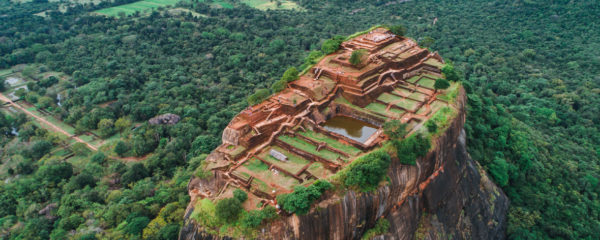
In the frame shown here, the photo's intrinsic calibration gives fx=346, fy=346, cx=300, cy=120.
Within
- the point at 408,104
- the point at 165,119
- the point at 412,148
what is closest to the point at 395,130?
the point at 412,148

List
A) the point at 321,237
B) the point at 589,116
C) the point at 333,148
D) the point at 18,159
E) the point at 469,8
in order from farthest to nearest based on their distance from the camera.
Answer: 1. the point at 469,8
2. the point at 589,116
3. the point at 18,159
4. the point at 333,148
5. the point at 321,237

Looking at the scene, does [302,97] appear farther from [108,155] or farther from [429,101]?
[108,155]

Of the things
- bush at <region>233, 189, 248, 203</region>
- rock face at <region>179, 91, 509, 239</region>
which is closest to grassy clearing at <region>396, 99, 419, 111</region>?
rock face at <region>179, 91, 509, 239</region>

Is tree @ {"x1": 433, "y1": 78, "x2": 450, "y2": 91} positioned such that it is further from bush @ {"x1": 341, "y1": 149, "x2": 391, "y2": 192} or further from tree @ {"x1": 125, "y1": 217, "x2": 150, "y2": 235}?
tree @ {"x1": 125, "y1": 217, "x2": 150, "y2": 235}

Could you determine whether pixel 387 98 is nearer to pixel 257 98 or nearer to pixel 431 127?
pixel 431 127

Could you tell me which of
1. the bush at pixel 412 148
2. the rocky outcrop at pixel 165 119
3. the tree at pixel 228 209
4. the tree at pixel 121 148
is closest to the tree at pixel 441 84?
the bush at pixel 412 148

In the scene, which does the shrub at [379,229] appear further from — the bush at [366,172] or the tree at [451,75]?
the tree at [451,75]

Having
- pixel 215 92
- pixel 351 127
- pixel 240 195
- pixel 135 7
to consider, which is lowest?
pixel 215 92

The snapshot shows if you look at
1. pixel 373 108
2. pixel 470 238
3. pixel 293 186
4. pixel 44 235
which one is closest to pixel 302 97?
pixel 373 108
